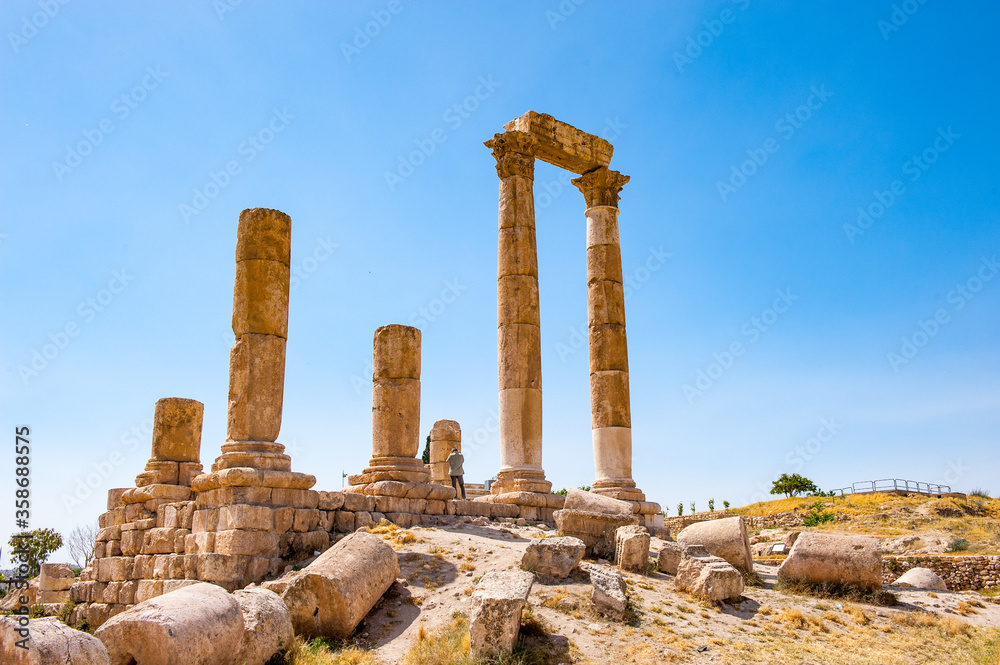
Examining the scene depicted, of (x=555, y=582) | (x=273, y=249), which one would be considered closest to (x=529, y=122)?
(x=273, y=249)

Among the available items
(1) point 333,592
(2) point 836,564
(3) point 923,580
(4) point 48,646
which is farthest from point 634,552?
(4) point 48,646

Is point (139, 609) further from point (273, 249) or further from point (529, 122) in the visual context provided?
point (529, 122)

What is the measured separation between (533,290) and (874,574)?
9.79m

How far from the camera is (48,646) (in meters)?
6.79

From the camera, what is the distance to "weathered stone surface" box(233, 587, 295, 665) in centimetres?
910

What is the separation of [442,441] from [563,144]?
981 cm

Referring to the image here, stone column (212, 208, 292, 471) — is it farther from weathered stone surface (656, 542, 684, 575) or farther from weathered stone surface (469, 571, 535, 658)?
weathered stone surface (656, 542, 684, 575)

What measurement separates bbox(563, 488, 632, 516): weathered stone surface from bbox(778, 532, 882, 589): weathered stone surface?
9.66 feet

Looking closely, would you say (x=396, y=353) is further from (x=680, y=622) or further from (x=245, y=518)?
(x=680, y=622)

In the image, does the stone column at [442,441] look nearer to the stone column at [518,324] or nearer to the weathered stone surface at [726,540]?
the stone column at [518,324]

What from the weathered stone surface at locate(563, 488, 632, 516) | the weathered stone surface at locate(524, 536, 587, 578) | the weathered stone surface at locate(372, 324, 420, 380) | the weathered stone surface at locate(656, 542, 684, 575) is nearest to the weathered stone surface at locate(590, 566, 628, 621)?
the weathered stone surface at locate(524, 536, 587, 578)

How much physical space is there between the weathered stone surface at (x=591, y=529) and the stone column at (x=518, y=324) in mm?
4776

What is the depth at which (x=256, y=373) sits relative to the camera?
46.5ft

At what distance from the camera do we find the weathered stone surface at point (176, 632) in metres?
8.15
